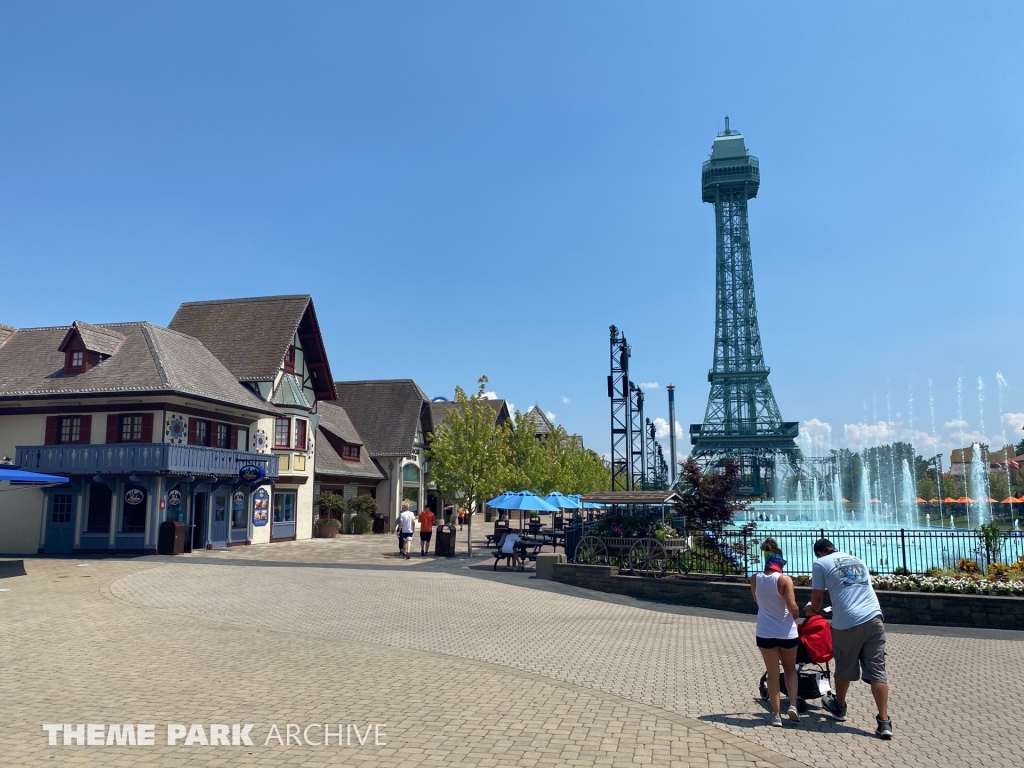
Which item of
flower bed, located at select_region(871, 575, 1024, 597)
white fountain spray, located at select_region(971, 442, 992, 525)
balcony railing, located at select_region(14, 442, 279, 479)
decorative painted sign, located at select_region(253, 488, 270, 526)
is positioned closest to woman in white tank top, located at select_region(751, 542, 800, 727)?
flower bed, located at select_region(871, 575, 1024, 597)

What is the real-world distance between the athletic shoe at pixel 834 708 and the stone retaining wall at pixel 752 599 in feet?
23.0

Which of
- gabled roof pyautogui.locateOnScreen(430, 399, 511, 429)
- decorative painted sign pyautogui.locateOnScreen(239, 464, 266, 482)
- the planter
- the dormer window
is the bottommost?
the planter

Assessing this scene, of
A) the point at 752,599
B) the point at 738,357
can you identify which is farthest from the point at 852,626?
the point at 738,357

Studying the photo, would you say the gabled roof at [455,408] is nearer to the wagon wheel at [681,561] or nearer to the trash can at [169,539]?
the trash can at [169,539]

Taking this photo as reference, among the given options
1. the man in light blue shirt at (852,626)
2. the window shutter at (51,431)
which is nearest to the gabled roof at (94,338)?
the window shutter at (51,431)

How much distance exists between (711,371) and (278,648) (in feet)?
381

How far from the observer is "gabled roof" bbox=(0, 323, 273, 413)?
2661cm

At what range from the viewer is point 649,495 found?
21.7 meters

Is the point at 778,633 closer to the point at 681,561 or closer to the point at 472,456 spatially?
the point at 681,561

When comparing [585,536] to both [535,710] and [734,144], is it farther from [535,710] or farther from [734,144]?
[734,144]

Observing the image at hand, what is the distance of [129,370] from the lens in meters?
27.4

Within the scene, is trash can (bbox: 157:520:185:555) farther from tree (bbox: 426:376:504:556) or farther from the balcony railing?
tree (bbox: 426:376:504:556)

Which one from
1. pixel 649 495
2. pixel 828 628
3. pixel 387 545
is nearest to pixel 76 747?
pixel 828 628

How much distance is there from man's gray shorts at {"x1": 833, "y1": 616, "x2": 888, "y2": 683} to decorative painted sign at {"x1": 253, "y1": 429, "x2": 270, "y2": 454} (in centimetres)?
2833
